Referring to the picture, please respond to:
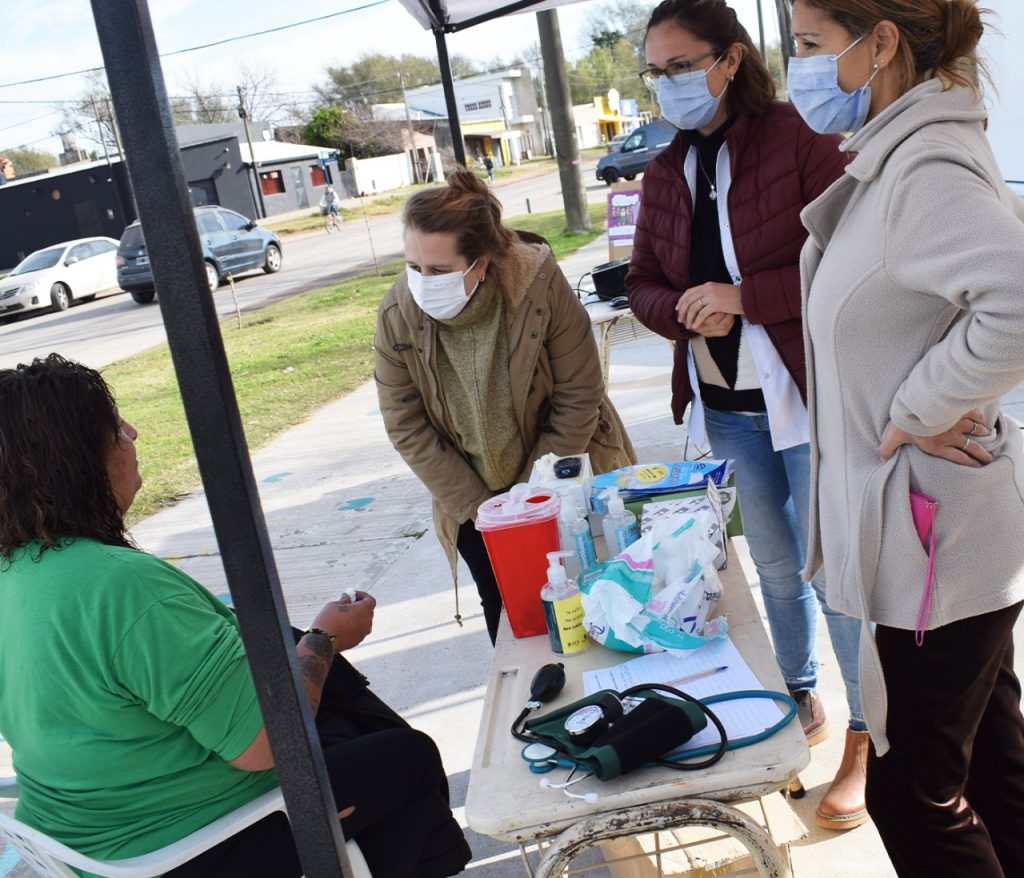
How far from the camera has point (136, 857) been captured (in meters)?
1.74

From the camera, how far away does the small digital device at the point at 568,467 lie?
236cm

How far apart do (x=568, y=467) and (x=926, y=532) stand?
3.14 ft

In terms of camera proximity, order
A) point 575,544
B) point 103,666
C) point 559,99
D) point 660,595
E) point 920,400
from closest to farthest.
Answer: point 920,400 → point 103,666 → point 660,595 → point 575,544 → point 559,99

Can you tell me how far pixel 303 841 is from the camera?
3.88 feet

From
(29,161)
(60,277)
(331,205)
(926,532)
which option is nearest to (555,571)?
(926,532)

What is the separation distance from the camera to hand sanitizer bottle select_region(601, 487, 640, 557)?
7.11ft

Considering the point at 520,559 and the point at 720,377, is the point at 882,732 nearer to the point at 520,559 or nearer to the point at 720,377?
the point at 520,559

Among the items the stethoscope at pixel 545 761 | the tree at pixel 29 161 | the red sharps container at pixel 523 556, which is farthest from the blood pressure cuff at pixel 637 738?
the tree at pixel 29 161

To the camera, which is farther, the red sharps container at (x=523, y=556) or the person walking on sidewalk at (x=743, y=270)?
the person walking on sidewalk at (x=743, y=270)

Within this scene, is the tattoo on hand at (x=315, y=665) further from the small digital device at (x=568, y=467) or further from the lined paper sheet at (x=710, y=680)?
the small digital device at (x=568, y=467)

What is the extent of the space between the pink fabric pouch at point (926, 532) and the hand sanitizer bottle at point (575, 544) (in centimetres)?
72

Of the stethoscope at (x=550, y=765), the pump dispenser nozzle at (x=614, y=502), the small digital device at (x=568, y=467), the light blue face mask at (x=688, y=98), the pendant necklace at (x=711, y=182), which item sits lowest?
the stethoscope at (x=550, y=765)

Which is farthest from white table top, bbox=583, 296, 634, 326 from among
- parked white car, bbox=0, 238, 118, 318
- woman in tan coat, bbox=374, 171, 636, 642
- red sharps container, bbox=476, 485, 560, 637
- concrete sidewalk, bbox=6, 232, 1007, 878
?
parked white car, bbox=0, 238, 118, 318

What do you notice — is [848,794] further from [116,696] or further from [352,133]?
[352,133]
